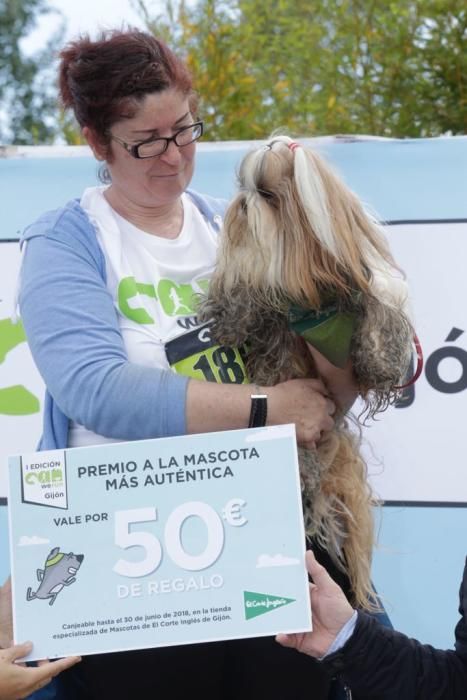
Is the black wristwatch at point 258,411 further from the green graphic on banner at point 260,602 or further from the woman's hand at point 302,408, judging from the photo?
the green graphic on banner at point 260,602

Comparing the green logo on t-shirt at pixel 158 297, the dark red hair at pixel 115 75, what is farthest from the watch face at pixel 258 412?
the dark red hair at pixel 115 75

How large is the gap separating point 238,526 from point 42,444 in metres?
0.42

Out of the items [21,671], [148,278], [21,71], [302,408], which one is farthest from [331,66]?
[21,71]

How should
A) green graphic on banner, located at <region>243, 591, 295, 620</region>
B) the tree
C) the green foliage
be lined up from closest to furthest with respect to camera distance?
1. green graphic on banner, located at <region>243, 591, 295, 620</region>
2. the green foliage
3. the tree

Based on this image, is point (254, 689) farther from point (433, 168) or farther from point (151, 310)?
point (433, 168)

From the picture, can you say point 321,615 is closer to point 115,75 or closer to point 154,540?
point 154,540

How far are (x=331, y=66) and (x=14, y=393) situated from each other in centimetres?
192

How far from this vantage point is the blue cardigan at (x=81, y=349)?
5.16ft

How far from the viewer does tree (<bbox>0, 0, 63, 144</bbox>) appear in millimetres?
10055

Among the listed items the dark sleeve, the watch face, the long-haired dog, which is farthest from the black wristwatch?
the dark sleeve

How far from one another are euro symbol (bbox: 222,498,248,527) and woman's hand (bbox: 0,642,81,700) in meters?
0.30

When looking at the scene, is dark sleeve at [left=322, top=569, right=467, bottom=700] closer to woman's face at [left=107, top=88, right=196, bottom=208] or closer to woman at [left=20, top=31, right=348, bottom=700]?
woman at [left=20, top=31, right=348, bottom=700]

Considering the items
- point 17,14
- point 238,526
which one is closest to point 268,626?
point 238,526

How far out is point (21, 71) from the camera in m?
10.5
